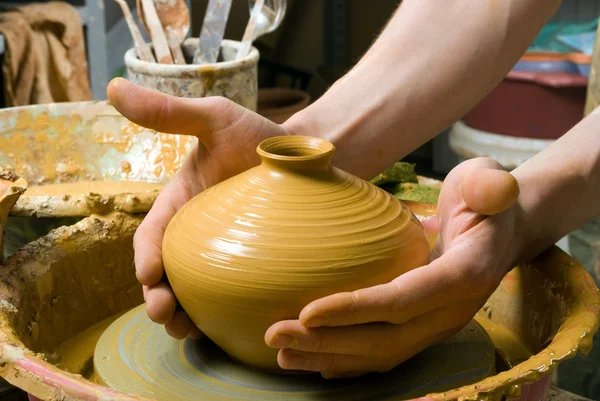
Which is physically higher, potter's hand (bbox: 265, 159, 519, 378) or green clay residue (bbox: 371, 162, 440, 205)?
potter's hand (bbox: 265, 159, 519, 378)

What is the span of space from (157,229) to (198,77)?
1.03 m

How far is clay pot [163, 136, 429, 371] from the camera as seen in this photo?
831 mm

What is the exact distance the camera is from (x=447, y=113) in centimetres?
122

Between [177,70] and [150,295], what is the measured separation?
1121mm

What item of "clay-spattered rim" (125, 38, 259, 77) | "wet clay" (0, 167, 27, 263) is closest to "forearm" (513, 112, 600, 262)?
"wet clay" (0, 167, 27, 263)

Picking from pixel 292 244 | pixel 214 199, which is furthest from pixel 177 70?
pixel 292 244

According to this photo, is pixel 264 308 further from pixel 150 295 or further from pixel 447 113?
pixel 447 113

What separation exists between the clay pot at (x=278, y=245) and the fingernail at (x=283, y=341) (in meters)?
0.06

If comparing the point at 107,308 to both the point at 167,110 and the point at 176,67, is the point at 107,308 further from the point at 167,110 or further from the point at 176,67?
the point at 176,67

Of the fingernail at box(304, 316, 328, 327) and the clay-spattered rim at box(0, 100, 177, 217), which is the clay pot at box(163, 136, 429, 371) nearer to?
the fingernail at box(304, 316, 328, 327)

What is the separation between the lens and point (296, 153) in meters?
0.94

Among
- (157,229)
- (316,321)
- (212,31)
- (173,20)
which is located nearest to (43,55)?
(173,20)

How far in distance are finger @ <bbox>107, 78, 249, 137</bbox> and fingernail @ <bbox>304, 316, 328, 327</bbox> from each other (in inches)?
13.8

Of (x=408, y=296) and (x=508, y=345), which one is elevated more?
(x=408, y=296)
